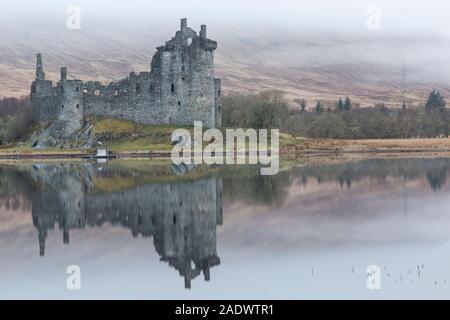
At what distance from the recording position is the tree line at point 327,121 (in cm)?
8731

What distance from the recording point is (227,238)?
854 inches

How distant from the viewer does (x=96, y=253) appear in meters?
19.6

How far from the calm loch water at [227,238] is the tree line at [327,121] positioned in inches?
1883

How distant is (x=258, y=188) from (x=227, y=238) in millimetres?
14291

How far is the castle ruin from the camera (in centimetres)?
7806

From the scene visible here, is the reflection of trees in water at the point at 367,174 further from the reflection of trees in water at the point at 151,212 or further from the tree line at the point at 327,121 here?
the tree line at the point at 327,121

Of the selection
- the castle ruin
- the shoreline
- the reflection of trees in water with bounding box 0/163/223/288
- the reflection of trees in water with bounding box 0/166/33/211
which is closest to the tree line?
the shoreline

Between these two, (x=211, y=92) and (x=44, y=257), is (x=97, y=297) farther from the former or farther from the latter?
(x=211, y=92)

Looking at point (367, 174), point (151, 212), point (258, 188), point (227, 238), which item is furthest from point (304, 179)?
point (227, 238)

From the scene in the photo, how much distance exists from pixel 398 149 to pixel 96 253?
2654 inches

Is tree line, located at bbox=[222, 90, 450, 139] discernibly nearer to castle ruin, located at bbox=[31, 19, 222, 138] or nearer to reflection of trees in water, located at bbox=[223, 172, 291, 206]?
castle ruin, located at bbox=[31, 19, 222, 138]

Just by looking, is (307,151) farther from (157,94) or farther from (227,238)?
(227,238)

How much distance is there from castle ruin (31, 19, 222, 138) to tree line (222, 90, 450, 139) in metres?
7.35
